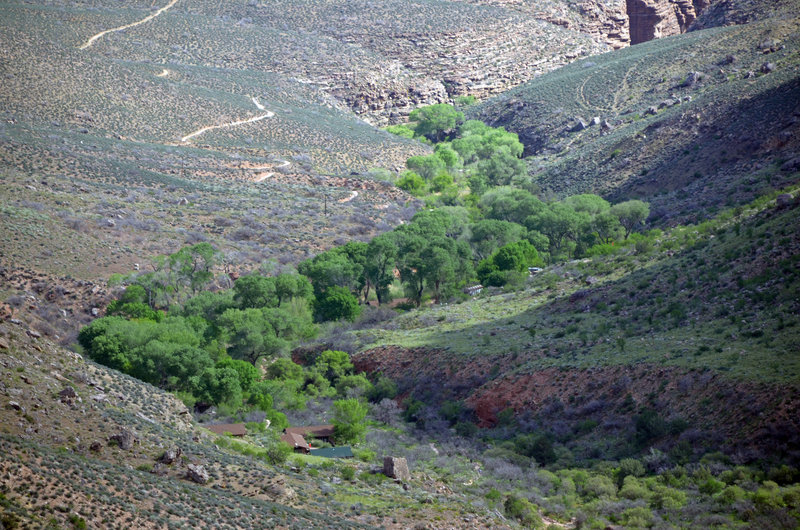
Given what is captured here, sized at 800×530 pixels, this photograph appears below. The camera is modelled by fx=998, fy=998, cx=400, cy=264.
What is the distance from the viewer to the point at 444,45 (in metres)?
129

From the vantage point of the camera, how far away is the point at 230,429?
3631cm

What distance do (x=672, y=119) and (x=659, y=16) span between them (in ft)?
253

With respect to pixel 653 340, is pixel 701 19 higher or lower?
higher

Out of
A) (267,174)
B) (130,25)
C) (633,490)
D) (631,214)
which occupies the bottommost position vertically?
(633,490)

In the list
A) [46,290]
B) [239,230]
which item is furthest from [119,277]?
[239,230]

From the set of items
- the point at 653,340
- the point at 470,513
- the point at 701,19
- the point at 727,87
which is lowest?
the point at 470,513

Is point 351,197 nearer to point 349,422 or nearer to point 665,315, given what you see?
point 665,315

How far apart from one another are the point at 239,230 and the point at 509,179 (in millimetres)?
32704

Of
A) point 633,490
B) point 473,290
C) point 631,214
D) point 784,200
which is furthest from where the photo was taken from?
point 631,214

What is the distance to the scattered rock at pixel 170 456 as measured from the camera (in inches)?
1081

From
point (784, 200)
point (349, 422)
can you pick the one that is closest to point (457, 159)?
point (784, 200)

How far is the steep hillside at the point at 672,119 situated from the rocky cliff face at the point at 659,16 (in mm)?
33904

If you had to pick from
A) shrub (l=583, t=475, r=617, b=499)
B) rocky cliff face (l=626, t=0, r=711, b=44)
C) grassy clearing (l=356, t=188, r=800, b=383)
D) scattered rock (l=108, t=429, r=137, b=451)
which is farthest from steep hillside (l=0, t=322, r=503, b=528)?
rocky cliff face (l=626, t=0, r=711, b=44)

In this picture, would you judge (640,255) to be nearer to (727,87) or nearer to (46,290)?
(46,290)
